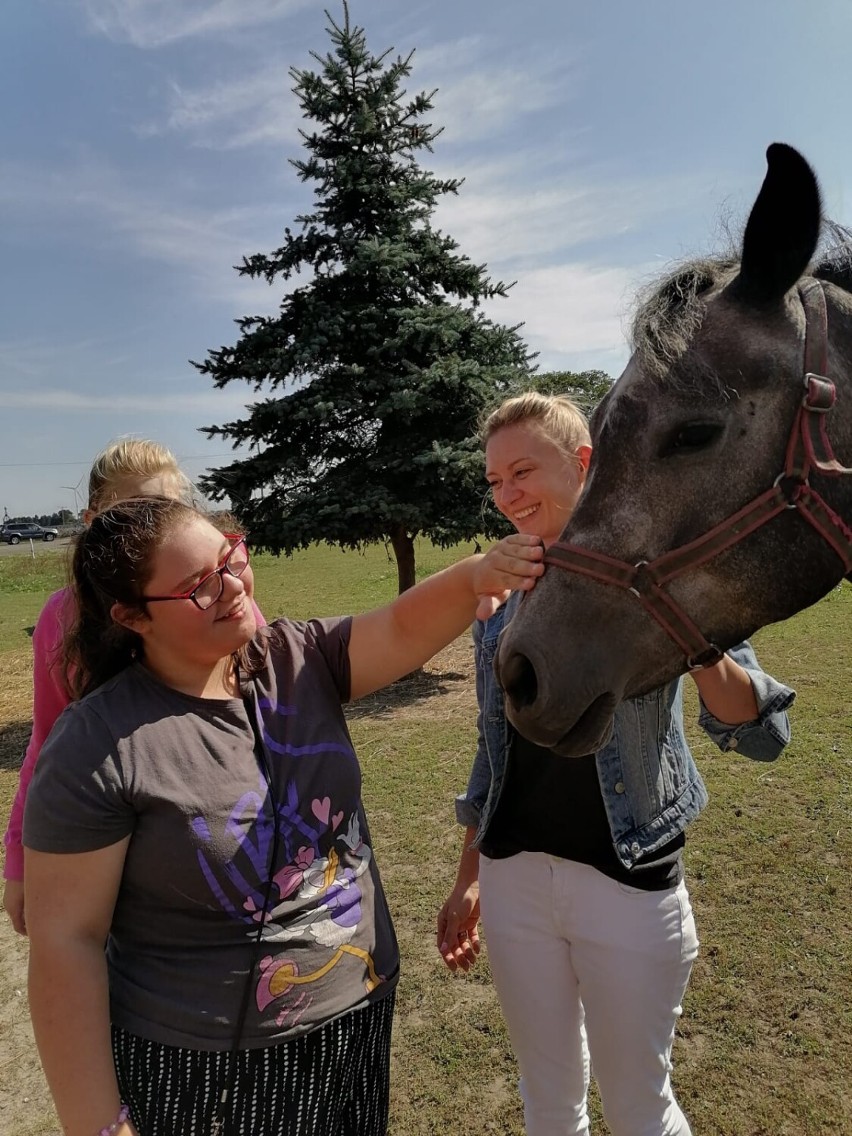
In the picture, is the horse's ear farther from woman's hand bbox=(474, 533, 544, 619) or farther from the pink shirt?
the pink shirt

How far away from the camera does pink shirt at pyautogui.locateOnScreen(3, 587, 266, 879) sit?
2.02m

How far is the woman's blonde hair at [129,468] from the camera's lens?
2.58 m

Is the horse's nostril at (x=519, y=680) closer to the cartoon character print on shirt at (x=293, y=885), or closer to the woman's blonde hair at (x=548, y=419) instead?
the cartoon character print on shirt at (x=293, y=885)

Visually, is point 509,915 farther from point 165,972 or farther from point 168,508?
point 168,508

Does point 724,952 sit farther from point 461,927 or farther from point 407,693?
point 407,693

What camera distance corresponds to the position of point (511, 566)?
154 cm

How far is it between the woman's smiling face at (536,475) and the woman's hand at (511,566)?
0.90ft

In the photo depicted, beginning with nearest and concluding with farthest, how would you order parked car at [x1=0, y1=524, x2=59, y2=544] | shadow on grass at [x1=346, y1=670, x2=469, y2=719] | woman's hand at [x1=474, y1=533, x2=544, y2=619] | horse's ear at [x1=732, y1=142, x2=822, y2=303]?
horse's ear at [x1=732, y1=142, x2=822, y2=303] → woman's hand at [x1=474, y1=533, x2=544, y2=619] → shadow on grass at [x1=346, y1=670, x2=469, y2=719] → parked car at [x1=0, y1=524, x2=59, y2=544]

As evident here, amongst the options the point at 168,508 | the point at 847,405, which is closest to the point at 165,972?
the point at 168,508

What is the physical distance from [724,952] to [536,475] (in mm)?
2762

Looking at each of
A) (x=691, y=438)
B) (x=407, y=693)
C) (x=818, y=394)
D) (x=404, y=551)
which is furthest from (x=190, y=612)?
(x=404, y=551)

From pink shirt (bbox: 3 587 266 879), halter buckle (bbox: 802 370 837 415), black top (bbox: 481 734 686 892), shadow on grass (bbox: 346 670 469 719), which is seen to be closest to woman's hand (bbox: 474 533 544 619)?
black top (bbox: 481 734 686 892)

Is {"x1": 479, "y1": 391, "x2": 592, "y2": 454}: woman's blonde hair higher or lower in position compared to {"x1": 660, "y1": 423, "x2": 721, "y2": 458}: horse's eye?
higher

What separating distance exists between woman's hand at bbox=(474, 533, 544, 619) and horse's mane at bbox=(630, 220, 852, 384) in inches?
17.8
